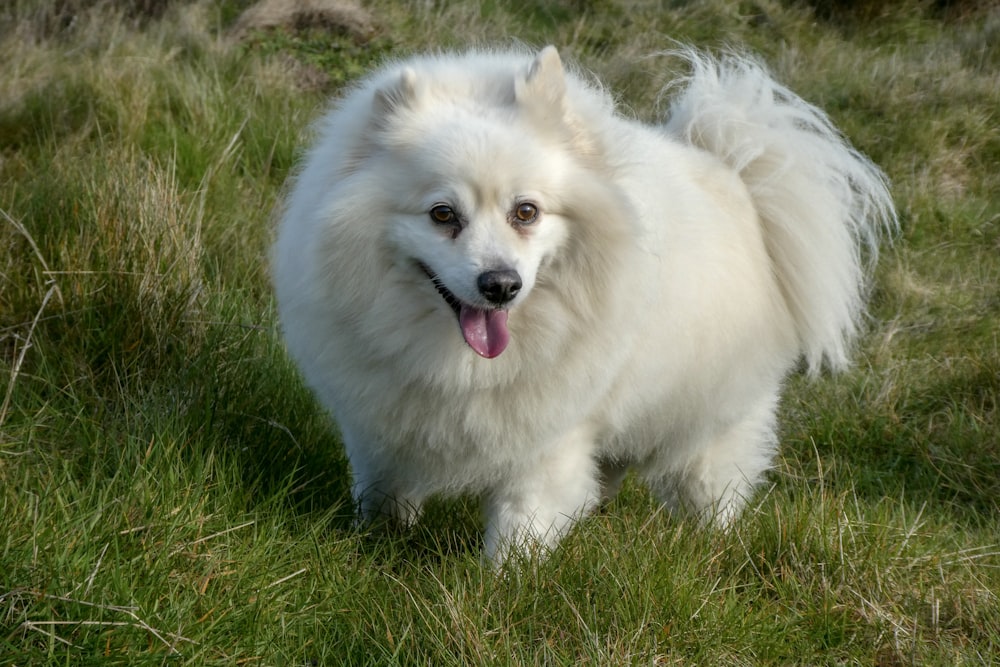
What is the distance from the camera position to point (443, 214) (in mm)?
2926

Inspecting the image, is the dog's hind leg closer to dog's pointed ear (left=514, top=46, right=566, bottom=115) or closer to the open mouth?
the open mouth

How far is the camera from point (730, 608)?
2.91 m

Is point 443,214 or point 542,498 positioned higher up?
point 443,214

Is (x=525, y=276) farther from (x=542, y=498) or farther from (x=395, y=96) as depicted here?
(x=542, y=498)

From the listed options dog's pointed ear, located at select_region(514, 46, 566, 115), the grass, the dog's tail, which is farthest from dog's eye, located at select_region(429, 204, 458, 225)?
the dog's tail

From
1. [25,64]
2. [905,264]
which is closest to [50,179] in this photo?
[25,64]

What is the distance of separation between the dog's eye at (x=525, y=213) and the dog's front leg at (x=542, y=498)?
767 millimetres

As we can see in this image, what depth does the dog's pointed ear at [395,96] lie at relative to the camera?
2.98 meters

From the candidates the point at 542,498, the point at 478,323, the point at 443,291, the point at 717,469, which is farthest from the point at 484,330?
the point at 717,469

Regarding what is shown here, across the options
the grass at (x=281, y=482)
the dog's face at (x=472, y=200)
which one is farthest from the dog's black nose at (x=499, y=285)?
the grass at (x=281, y=482)

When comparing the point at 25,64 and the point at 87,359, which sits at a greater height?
the point at 87,359

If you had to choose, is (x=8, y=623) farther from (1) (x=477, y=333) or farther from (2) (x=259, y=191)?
(2) (x=259, y=191)

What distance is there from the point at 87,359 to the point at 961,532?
3251mm

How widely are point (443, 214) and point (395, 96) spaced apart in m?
0.40
